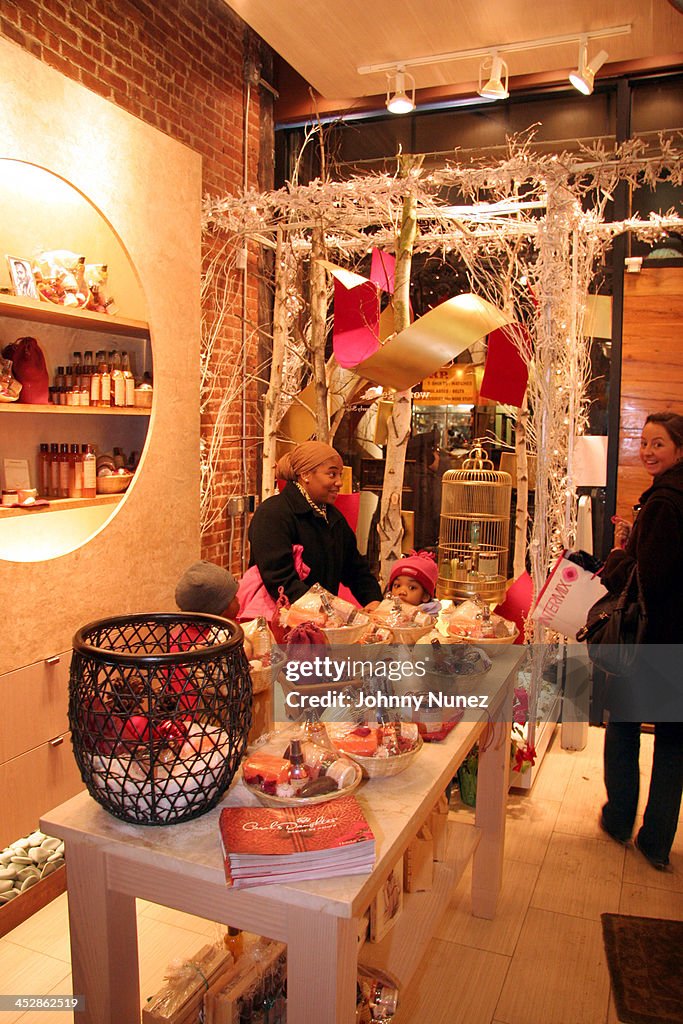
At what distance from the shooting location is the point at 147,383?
11.1ft

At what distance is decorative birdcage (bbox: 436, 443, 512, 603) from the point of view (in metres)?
4.51

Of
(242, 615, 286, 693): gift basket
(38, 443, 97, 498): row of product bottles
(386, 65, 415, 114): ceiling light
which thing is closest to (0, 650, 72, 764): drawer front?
(38, 443, 97, 498): row of product bottles

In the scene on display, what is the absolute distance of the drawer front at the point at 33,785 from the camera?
8.24ft

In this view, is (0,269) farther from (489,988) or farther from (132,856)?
(489,988)

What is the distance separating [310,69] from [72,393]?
91.5 inches

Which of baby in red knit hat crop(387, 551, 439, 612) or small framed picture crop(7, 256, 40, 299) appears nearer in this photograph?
baby in red knit hat crop(387, 551, 439, 612)

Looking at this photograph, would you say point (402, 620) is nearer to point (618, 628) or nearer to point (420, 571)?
point (420, 571)

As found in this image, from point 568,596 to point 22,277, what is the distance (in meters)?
2.30

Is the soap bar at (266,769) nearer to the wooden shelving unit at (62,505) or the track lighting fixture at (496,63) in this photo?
the wooden shelving unit at (62,505)

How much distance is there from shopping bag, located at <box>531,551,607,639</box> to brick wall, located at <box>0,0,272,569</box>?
6.64 feet

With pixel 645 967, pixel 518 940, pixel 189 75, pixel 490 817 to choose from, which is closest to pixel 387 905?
pixel 490 817

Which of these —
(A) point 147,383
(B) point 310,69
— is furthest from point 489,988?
(B) point 310,69

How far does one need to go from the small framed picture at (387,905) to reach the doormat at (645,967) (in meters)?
0.79

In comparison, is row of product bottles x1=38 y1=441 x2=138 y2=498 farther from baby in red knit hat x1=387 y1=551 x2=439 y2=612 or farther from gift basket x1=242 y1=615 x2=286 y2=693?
gift basket x1=242 y1=615 x2=286 y2=693
